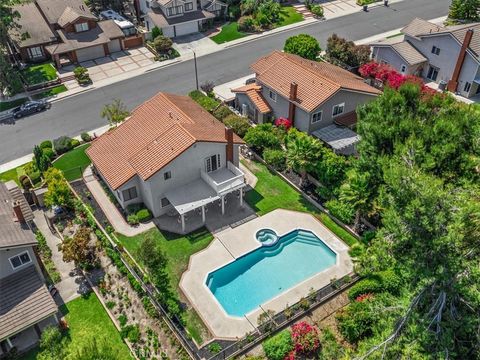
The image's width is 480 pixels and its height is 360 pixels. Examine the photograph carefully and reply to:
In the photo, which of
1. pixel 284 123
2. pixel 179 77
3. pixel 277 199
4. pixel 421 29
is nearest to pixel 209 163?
pixel 277 199

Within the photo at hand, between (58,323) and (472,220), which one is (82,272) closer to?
(58,323)

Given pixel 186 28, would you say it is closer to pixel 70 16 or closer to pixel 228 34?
pixel 228 34

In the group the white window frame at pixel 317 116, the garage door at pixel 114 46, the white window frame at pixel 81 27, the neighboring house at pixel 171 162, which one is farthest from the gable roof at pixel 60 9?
the white window frame at pixel 317 116

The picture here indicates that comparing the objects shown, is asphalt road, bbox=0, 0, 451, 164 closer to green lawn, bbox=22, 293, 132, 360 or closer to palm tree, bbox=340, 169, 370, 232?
green lawn, bbox=22, 293, 132, 360

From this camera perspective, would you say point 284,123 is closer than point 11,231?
No

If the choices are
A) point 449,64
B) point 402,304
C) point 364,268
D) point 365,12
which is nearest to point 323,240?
point 364,268

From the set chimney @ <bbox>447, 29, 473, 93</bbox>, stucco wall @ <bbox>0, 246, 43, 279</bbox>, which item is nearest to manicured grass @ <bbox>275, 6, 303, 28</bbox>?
chimney @ <bbox>447, 29, 473, 93</bbox>

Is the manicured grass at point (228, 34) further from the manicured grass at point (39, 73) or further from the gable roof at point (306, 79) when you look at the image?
the manicured grass at point (39, 73)
